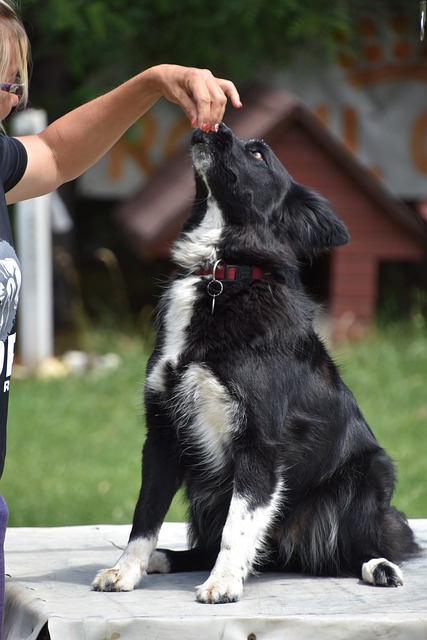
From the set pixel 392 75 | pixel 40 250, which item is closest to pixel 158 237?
pixel 40 250

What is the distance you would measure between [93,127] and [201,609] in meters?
1.39

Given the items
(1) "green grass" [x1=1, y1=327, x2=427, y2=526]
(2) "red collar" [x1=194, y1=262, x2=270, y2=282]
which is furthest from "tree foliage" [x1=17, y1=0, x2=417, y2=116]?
(2) "red collar" [x1=194, y1=262, x2=270, y2=282]

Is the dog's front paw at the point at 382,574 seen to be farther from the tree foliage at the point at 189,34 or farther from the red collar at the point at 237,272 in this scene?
the tree foliage at the point at 189,34

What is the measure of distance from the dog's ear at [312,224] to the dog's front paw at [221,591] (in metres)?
0.97

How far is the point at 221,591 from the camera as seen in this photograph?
2412mm

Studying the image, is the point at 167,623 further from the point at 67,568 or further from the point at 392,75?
the point at 392,75

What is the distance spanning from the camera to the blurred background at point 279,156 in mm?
6922

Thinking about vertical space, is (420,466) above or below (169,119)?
below

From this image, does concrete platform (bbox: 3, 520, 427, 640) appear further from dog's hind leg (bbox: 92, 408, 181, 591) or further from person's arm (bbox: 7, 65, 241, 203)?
person's arm (bbox: 7, 65, 241, 203)

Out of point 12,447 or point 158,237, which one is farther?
point 158,237

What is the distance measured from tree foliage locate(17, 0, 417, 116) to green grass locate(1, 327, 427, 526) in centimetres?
237

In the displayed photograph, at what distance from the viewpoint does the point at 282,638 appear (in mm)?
2271

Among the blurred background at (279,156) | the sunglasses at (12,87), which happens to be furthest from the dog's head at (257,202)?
the blurred background at (279,156)

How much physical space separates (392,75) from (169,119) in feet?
6.54
